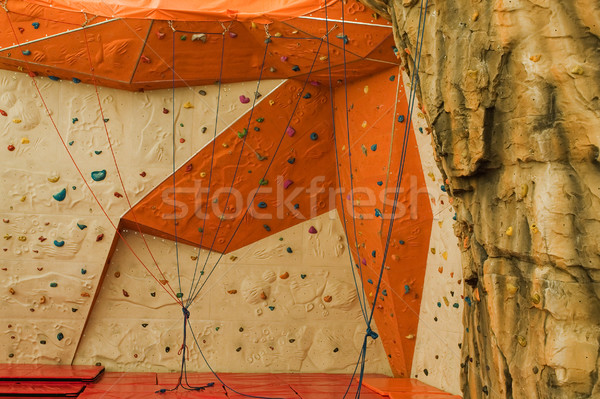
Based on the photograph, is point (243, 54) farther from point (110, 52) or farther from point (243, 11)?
point (110, 52)

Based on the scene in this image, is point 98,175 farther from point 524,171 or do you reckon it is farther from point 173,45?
point 524,171

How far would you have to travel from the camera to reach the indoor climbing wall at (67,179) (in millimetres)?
5980

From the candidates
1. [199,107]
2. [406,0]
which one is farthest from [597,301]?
[199,107]

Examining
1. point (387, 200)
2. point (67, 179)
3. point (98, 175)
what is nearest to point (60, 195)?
point (67, 179)

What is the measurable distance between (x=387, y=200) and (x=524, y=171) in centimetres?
280

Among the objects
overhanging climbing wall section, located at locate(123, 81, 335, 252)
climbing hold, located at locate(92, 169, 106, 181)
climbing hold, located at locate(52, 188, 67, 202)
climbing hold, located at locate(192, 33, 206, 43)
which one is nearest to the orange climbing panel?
climbing hold, located at locate(192, 33, 206, 43)

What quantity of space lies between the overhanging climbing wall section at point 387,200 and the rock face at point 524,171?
79.1 inches

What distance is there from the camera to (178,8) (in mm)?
5438

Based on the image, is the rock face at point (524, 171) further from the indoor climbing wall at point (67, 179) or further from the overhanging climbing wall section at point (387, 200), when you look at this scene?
the indoor climbing wall at point (67, 179)

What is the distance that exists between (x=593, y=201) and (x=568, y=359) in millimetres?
654

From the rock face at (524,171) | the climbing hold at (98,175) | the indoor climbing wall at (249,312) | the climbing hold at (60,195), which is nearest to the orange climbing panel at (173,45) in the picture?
the climbing hold at (98,175)

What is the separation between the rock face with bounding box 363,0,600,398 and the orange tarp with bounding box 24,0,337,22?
2.25 meters

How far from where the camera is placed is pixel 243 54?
5.85m

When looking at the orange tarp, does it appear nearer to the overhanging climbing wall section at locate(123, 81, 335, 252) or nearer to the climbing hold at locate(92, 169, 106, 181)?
the overhanging climbing wall section at locate(123, 81, 335, 252)
